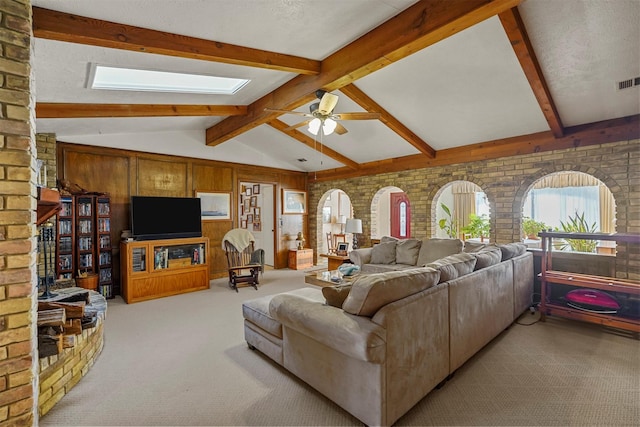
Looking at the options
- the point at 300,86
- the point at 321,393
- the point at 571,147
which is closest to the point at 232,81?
the point at 300,86

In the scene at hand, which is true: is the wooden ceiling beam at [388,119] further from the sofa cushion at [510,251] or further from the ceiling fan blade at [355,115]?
the sofa cushion at [510,251]

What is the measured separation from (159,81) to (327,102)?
1810 millimetres

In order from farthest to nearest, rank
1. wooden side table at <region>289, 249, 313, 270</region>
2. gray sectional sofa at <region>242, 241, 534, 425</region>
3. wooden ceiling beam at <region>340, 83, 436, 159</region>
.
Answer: wooden side table at <region>289, 249, 313, 270</region> < wooden ceiling beam at <region>340, 83, 436, 159</region> < gray sectional sofa at <region>242, 241, 534, 425</region>

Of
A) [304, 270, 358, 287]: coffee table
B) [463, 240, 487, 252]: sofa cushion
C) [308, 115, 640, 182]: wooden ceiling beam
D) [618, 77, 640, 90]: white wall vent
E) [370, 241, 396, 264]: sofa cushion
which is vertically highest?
[618, 77, 640, 90]: white wall vent

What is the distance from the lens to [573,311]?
10.9 feet

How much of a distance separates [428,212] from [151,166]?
516cm

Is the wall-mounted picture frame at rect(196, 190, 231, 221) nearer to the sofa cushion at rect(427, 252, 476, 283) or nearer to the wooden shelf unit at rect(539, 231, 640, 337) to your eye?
the sofa cushion at rect(427, 252, 476, 283)

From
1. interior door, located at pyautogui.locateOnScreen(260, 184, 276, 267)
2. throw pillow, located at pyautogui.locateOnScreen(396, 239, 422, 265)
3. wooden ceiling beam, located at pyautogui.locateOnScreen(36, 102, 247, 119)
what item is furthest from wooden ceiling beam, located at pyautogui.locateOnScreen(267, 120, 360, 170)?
throw pillow, located at pyautogui.locateOnScreen(396, 239, 422, 265)

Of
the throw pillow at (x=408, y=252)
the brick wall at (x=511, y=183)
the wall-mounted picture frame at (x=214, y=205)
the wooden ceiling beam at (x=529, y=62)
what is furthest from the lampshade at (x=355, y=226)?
the wooden ceiling beam at (x=529, y=62)

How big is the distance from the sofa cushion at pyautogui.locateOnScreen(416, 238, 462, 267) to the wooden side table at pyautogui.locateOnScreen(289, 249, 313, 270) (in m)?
3.19

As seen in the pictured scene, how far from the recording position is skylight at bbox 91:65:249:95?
2.86 metres

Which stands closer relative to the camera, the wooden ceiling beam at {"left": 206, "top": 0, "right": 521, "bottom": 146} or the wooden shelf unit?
the wooden ceiling beam at {"left": 206, "top": 0, "right": 521, "bottom": 146}

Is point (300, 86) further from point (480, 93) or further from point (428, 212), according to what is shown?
point (428, 212)

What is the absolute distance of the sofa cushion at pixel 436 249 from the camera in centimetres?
443
